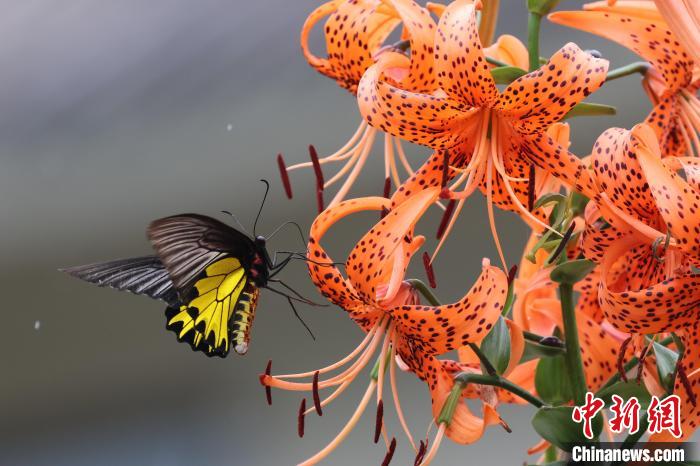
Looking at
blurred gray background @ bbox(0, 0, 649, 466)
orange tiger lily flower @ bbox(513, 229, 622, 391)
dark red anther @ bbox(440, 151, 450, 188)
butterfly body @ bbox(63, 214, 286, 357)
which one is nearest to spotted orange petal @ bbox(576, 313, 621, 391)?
orange tiger lily flower @ bbox(513, 229, 622, 391)

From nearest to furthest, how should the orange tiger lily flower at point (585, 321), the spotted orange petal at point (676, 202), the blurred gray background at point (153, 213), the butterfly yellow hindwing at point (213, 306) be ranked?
the spotted orange petal at point (676, 202), the orange tiger lily flower at point (585, 321), the butterfly yellow hindwing at point (213, 306), the blurred gray background at point (153, 213)

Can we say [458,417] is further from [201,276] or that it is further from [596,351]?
[201,276]

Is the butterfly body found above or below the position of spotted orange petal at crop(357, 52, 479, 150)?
below

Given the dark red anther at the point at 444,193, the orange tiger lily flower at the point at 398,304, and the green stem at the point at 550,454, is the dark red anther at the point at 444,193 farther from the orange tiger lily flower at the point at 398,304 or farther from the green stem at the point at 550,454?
the green stem at the point at 550,454

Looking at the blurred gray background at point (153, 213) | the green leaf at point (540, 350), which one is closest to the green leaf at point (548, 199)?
the green leaf at point (540, 350)

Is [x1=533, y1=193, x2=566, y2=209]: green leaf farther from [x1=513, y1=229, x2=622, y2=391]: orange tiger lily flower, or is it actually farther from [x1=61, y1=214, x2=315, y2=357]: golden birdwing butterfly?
[x1=61, y1=214, x2=315, y2=357]: golden birdwing butterfly

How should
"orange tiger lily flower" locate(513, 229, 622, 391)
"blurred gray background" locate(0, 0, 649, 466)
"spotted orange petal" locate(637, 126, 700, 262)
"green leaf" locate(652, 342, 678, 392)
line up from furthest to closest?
"blurred gray background" locate(0, 0, 649, 466)
"orange tiger lily flower" locate(513, 229, 622, 391)
"green leaf" locate(652, 342, 678, 392)
"spotted orange petal" locate(637, 126, 700, 262)

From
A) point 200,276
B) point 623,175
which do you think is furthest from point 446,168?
point 200,276
